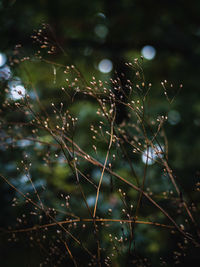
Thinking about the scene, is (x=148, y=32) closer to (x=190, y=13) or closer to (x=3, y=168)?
(x=190, y=13)

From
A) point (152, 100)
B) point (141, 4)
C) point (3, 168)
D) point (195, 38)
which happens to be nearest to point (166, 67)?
point (152, 100)

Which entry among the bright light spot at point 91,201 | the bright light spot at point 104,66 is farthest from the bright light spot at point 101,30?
the bright light spot at point 91,201

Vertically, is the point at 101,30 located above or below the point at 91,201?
above

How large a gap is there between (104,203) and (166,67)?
410cm

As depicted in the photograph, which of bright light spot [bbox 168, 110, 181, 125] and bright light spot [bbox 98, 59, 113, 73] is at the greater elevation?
bright light spot [bbox 98, 59, 113, 73]

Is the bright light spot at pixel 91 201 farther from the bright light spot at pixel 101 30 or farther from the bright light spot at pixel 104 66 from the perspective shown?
the bright light spot at pixel 104 66

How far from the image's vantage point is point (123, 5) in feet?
11.9

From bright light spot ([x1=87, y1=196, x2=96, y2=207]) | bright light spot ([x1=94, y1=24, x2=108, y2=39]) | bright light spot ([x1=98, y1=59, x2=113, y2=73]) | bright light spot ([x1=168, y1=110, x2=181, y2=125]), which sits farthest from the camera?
bright light spot ([x1=98, y1=59, x2=113, y2=73])

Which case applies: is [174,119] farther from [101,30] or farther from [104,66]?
[101,30]

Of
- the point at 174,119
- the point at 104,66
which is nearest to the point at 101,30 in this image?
the point at 104,66

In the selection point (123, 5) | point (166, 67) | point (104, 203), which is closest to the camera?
point (104, 203)

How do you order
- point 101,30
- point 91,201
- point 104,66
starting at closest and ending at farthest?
point 91,201
point 101,30
point 104,66

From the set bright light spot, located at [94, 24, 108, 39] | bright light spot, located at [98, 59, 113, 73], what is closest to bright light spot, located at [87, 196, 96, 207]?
bright light spot, located at [94, 24, 108, 39]

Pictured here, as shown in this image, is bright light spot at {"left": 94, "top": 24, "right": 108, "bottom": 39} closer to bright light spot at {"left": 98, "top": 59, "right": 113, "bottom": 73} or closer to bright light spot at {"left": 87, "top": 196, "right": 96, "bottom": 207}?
bright light spot at {"left": 98, "top": 59, "right": 113, "bottom": 73}
